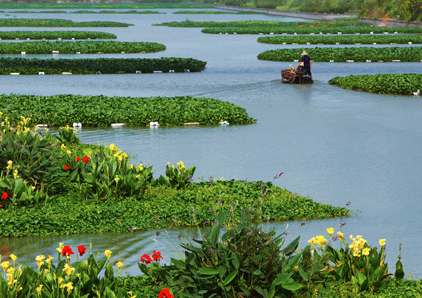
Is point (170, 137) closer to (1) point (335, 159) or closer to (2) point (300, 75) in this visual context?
(1) point (335, 159)

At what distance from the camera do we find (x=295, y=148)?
54.6ft

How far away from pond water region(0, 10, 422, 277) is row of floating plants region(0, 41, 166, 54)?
1408cm

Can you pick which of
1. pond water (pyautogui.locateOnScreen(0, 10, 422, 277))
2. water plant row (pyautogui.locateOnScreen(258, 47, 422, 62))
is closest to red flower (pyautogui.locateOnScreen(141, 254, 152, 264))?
pond water (pyautogui.locateOnScreen(0, 10, 422, 277))

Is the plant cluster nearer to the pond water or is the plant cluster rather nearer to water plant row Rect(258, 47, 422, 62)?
water plant row Rect(258, 47, 422, 62)

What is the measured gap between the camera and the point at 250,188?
1233 centimetres

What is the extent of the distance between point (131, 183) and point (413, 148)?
27.0 ft

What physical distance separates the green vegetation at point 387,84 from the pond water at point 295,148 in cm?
85

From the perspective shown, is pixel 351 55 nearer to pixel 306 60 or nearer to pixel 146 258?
pixel 306 60

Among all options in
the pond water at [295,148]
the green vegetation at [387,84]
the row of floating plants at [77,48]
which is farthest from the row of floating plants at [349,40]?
the green vegetation at [387,84]

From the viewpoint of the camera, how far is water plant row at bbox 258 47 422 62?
43125mm

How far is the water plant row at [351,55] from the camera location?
1698 inches

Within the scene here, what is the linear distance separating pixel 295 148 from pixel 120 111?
259 inches

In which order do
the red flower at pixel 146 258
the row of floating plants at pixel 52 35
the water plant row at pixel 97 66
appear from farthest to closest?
the row of floating plants at pixel 52 35 → the water plant row at pixel 97 66 → the red flower at pixel 146 258

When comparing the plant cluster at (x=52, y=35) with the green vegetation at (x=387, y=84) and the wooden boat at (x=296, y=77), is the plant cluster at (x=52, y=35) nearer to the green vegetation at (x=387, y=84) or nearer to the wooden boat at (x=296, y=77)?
the wooden boat at (x=296, y=77)
